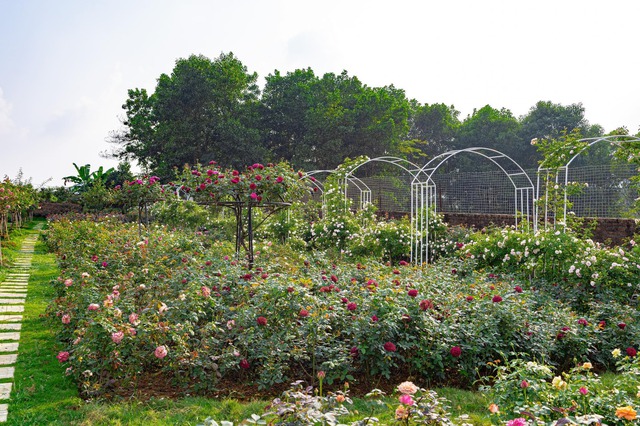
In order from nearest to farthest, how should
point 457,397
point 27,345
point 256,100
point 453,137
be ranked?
point 457,397 → point 27,345 → point 256,100 → point 453,137

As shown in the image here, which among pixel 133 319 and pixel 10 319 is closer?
pixel 133 319

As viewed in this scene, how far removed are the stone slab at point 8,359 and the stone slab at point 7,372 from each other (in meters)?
0.15

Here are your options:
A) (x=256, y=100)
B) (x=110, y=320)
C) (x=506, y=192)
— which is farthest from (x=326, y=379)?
(x=256, y=100)

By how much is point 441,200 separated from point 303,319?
39.0ft

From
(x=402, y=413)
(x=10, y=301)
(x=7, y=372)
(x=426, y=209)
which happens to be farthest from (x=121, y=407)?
(x=426, y=209)

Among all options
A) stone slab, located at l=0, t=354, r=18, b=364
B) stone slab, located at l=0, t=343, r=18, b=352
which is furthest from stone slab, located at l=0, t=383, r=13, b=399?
stone slab, located at l=0, t=343, r=18, b=352

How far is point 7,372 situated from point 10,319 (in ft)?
6.68

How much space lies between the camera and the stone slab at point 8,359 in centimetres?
436

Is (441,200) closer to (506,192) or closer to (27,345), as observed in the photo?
(506,192)

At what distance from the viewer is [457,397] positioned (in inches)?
138

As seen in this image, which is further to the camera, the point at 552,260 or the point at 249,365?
the point at 552,260

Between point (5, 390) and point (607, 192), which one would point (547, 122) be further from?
point (5, 390)

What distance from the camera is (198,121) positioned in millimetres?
26047

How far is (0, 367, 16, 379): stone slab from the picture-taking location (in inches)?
158
